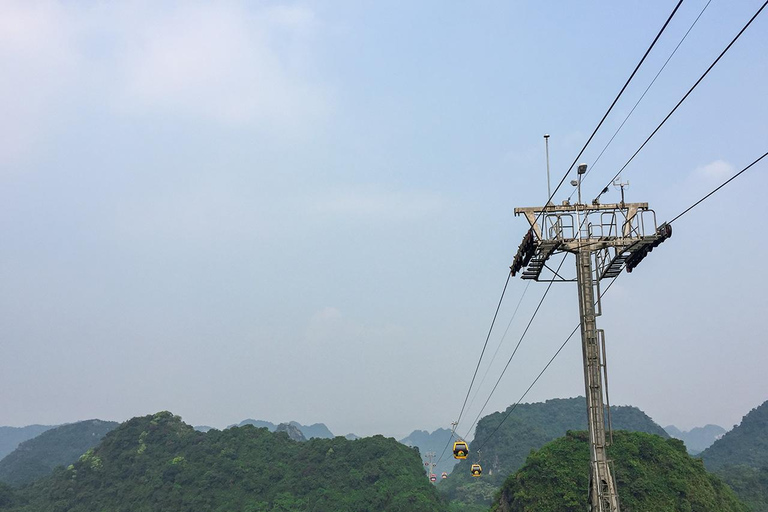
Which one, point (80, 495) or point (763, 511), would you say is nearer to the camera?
point (763, 511)

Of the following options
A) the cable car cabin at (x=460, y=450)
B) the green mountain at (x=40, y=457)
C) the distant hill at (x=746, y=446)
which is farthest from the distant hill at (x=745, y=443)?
the green mountain at (x=40, y=457)

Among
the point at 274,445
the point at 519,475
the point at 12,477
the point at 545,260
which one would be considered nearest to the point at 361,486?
the point at 274,445

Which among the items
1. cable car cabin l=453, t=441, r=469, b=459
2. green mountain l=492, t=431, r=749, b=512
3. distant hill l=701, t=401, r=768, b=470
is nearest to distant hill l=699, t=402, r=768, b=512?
distant hill l=701, t=401, r=768, b=470

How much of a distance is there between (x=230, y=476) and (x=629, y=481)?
53.6m

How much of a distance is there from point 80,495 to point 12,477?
83214 millimetres

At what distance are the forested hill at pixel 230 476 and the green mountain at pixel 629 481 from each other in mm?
20037

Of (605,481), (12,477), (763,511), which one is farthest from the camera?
(12,477)

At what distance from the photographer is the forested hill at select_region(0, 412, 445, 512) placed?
76.9 metres

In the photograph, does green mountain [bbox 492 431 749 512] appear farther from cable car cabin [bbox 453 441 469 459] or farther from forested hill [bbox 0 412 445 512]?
forested hill [bbox 0 412 445 512]

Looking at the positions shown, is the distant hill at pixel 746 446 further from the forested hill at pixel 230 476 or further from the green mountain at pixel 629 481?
the green mountain at pixel 629 481

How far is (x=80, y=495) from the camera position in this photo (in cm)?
8625

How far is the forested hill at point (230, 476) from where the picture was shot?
76.9 meters

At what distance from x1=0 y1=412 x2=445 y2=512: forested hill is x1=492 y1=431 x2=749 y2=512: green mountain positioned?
20037 mm

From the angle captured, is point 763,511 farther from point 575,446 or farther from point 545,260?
point 545,260
